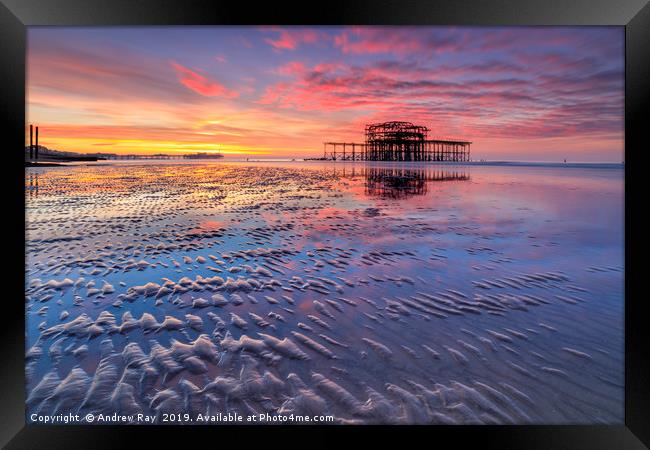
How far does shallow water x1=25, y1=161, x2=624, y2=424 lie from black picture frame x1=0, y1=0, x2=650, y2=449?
22 cm

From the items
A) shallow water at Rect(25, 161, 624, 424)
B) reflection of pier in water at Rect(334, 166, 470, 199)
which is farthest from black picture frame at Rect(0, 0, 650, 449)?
reflection of pier in water at Rect(334, 166, 470, 199)

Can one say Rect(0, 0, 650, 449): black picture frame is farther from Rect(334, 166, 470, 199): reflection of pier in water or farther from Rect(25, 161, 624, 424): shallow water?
Rect(334, 166, 470, 199): reflection of pier in water

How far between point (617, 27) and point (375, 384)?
4251 mm

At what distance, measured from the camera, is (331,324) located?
447 centimetres
